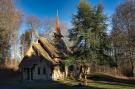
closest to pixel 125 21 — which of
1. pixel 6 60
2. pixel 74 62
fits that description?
pixel 74 62

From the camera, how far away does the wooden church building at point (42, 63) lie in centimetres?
6203

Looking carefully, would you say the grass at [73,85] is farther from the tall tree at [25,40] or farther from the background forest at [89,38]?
the tall tree at [25,40]

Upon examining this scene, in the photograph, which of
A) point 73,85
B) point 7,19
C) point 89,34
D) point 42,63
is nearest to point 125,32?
point 89,34

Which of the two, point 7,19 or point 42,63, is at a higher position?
point 7,19

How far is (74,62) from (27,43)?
1685 inches

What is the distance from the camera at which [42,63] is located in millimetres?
62688

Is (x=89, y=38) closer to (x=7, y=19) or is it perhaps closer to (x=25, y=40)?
(x=7, y=19)

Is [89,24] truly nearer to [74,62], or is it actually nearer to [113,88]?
[74,62]

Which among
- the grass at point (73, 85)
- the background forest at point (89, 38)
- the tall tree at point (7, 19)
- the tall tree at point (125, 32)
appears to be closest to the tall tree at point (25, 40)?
the background forest at point (89, 38)

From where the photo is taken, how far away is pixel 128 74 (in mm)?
74250

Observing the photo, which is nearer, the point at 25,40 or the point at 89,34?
the point at 89,34

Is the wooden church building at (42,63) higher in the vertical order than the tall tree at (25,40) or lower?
lower

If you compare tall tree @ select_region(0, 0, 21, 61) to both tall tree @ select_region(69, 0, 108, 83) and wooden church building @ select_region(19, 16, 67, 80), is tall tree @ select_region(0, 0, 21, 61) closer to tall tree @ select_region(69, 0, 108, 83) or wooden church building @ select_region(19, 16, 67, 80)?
wooden church building @ select_region(19, 16, 67, 80)

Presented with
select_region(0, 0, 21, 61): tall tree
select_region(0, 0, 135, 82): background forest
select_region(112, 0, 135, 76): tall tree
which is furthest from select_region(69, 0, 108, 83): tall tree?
select_region(0, 0, 21, 61): tall tree
